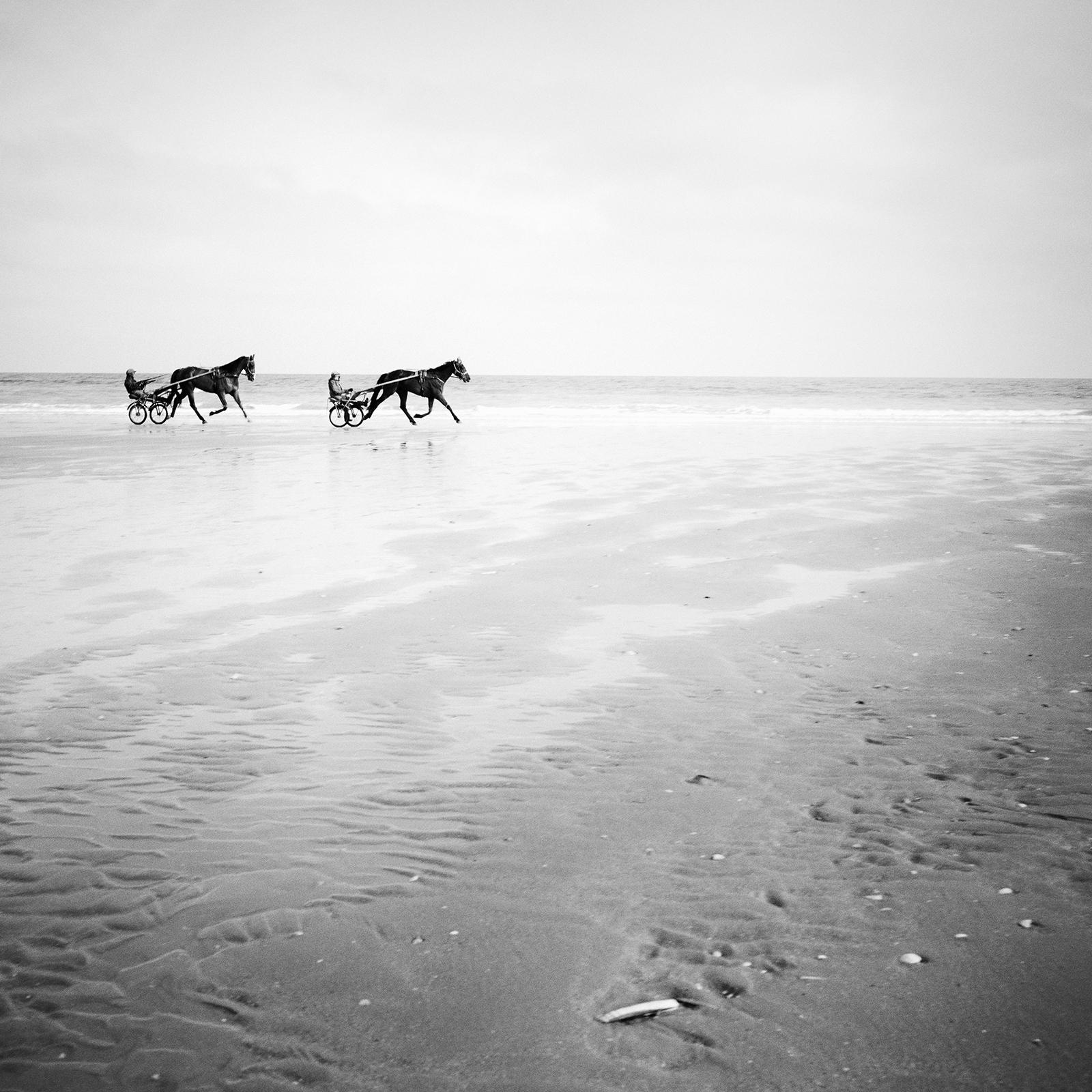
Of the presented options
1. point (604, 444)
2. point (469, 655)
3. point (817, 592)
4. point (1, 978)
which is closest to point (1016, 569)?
point (817, 592)

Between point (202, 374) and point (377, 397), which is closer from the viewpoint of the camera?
point (377, 397)

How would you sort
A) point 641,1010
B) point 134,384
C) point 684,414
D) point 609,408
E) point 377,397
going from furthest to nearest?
1. point 609,408
2. point 684,414
3. point 134,384
4. point 377,397
5. point 641,1010

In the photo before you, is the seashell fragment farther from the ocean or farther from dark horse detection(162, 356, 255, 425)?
dark horse detection(162, 356, 255, 425)

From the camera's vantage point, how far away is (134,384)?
23.6 meters

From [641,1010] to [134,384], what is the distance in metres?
25.1

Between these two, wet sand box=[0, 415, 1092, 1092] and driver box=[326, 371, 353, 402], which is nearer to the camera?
wet sand box=[0, 415, 1092, 1092]

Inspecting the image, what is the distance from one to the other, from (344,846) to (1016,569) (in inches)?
209

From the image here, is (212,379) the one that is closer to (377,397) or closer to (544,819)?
(377,397)

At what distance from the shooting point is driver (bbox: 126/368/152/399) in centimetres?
2311

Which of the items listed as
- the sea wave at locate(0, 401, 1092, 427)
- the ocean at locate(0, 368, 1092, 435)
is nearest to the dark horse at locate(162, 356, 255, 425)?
the ocean at locate(0, 368, 1092, 435)

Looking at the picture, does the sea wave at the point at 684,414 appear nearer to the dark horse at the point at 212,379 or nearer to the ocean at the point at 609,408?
the ocean at the point at 609,408

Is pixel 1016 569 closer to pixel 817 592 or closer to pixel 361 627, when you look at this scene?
pixel 817 592

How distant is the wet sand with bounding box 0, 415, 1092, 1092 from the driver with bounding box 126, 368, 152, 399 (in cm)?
1866

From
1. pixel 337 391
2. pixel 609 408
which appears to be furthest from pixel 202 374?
pixel 609 408
